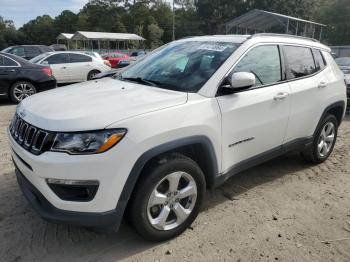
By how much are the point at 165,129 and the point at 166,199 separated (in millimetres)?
626

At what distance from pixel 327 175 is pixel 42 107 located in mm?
3668

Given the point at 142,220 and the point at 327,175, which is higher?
the point at 142,220

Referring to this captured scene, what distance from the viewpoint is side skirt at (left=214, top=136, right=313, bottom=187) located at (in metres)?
3.33

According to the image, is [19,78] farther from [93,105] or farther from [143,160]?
[143,160]

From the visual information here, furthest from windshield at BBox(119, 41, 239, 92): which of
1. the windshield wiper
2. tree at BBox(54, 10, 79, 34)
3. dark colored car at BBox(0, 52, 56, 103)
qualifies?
tree at BBox(54, 10, 79, 34)

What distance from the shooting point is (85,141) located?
8.05 feet

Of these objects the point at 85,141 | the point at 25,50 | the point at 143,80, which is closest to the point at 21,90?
the point at 143,80

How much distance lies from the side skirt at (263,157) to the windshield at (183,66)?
2.96 feet

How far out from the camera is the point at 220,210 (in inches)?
141

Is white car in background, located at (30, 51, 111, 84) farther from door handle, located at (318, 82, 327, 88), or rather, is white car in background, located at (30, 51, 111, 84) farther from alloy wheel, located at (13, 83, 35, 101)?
door handle, located at (318, 82, 327, 88)

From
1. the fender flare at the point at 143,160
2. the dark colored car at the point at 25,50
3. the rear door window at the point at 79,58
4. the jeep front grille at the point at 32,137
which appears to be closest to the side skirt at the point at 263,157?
the fender flare at the point at 143,160

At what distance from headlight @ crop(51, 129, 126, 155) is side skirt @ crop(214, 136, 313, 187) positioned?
1232 mm

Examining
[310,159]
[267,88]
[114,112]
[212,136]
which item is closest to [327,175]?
[310,159]

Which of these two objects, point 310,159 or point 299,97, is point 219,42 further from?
point 310,159
